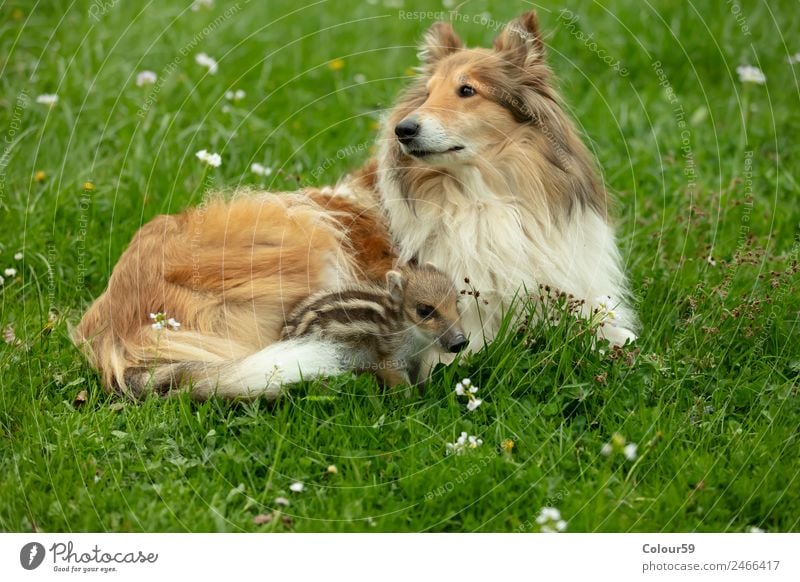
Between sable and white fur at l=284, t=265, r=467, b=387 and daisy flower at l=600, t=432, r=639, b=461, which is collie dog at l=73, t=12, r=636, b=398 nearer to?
sable and white fur at l=284, t=265, r=467, b=387

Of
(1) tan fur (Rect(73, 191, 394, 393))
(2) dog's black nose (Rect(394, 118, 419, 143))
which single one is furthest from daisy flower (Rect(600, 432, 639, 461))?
(2) dog's black nose (Rect(394, 118, 419, 143))

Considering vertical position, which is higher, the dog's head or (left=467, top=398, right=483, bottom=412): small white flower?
the dog's head

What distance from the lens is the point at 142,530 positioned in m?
3.50

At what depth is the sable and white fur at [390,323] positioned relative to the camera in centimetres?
432

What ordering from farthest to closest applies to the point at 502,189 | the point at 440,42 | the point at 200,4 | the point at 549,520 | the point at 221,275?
the point at 200,4
the point at 440,42
the point at 502,189
the point at 221,275
the point at 549,520

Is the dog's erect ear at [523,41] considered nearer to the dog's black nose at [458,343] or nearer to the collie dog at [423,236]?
the collie dog at [423,236]

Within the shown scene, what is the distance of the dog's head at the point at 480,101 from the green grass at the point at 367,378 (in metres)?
0.99

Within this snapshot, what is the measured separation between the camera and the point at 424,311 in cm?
441

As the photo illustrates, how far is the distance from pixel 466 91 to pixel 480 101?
9cm

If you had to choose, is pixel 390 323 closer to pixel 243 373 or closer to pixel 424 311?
pixel 424 311

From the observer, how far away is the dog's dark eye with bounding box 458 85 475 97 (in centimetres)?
451

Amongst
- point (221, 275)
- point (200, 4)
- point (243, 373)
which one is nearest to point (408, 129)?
point (221, 275)

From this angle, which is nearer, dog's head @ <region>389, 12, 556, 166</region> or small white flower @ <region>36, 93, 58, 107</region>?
dog's head @ <region>389, 12, 556, 166</region>

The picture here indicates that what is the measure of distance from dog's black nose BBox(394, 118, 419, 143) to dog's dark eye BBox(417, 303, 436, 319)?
0.79 metres
